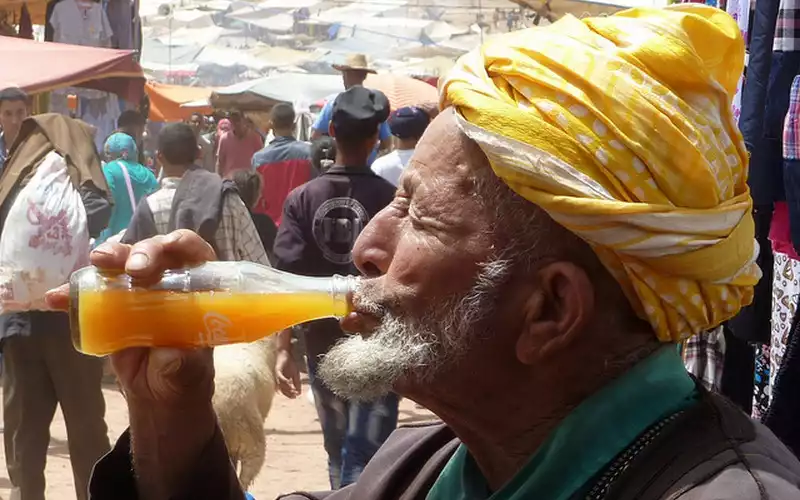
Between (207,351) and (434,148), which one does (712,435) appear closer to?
(434,148)

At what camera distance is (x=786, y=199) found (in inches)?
111

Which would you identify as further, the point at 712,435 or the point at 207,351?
the point at 207,351

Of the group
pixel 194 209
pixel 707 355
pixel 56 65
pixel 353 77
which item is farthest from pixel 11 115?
pixel 707 355

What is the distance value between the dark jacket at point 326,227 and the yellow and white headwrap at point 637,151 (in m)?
3.47

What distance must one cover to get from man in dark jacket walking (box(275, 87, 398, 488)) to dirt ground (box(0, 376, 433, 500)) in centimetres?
126

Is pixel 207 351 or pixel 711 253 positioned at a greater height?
pixel 711 253

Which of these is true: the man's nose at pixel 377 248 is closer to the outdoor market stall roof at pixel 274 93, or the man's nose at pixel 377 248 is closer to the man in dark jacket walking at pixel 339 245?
the man in dark jacket walking at pixel 339 245

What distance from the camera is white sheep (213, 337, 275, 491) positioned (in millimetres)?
4938

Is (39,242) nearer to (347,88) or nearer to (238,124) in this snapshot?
(347,88)

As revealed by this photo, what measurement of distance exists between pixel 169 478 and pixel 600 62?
3.67 ft

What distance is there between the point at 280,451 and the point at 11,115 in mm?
3059

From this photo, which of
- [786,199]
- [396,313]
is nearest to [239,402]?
[786,199]

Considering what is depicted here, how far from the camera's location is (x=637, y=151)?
1.57 meters

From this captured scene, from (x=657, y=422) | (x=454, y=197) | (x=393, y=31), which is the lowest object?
(x=393, y=31)
